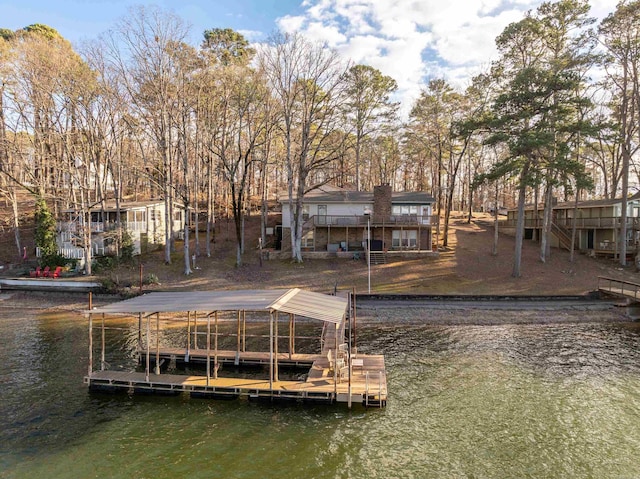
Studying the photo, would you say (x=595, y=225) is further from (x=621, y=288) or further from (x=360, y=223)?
(x=360, y=223)

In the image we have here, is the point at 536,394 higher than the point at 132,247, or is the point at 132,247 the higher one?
the point at 132,247

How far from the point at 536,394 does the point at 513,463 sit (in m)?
4.72

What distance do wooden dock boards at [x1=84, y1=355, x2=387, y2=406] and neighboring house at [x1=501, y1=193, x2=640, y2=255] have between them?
30.6 m

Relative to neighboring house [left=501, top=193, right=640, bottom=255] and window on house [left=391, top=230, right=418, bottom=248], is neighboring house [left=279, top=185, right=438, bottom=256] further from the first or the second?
neighboring house [left=501, top=193, right=640, bottom=255]

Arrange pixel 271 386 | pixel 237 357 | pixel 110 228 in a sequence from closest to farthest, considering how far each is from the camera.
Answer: pixel 271 386 < pixel 237 357 < pixel 110 228

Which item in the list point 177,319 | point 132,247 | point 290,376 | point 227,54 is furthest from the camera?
point 227,54

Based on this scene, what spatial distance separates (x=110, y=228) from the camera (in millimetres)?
34750

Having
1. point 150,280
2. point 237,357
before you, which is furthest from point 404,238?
point 237,357

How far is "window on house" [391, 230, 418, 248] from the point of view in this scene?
38062mm

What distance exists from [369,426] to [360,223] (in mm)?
26394

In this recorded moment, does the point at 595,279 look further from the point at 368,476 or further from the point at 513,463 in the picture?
the point at 368,476

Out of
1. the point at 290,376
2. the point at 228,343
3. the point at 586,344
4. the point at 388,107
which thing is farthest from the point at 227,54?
the point at 586,344

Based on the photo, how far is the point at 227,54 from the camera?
38469 millimetres

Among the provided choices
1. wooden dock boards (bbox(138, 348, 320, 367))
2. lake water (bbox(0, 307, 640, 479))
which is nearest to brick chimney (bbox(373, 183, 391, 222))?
lake water (bbox(0, 307, 640, 479))
